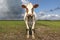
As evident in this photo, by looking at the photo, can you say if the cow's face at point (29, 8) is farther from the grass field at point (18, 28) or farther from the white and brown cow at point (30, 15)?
the grass field at point (18, 28)

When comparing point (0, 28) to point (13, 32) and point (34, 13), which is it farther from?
point (34, 13)

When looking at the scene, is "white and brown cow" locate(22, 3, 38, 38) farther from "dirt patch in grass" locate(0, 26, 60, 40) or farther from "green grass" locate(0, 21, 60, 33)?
"green grass" locate(0, 21, 60, 33)

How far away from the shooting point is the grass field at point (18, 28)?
7.04m

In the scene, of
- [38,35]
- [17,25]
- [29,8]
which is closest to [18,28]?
[17,25]

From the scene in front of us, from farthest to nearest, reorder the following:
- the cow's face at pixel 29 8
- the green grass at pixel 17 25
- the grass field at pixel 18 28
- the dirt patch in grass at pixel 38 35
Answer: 1. the green grass at pixel 17 25
2. the grass field at pixel 18 28
3. the dirt patch in grass at pixel 38 35
4. the cow's face at pixel 29 8

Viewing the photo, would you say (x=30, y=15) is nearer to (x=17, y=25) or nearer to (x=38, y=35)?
(x=38, y=35)

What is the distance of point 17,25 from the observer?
8.05 m

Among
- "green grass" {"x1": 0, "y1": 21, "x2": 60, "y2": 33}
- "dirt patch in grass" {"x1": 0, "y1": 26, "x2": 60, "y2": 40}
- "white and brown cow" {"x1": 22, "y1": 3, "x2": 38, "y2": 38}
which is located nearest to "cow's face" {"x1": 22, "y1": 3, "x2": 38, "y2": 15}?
"white and brown cow" {"x1": 22, "y1": 3, "x2": 38, "y2": 38}

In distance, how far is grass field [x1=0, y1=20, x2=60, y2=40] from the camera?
23.1 ft

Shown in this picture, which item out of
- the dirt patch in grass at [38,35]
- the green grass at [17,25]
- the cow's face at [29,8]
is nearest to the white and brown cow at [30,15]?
the cow's face at [29,8]

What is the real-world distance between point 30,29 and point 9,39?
708 mm

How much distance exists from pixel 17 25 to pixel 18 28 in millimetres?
338

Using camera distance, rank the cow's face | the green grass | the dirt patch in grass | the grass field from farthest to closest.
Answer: the green grass → the grass field → the dirt patch in grass → the cow's face

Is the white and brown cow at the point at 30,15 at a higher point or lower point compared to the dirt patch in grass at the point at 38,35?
higher
